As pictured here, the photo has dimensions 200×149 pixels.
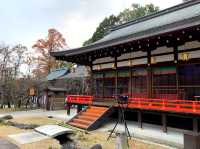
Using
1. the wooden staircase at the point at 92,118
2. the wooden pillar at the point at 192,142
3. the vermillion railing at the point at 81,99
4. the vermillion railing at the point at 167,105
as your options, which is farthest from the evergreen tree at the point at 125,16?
the wooden pillar at the point at 192,142

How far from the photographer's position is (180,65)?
36.8 ft

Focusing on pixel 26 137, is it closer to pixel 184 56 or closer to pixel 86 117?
pixel 86 117

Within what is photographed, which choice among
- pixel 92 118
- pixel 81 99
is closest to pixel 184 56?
pixel 92 118

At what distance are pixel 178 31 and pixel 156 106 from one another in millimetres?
3559

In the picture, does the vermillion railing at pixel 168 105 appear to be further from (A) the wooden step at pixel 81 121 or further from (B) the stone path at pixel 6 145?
(B) the stone path at pixel 6 145

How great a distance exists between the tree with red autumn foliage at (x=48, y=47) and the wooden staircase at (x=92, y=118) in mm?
26993

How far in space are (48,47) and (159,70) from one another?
30.6 meters

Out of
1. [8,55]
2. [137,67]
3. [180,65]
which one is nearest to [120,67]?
[137,67]

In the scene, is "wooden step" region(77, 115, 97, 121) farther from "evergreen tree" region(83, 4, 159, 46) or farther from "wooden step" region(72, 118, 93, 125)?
"evergreen tree" region(83, 4, 159, 46)

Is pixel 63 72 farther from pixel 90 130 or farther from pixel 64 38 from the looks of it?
pixel 90 130

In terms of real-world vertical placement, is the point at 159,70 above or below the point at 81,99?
above

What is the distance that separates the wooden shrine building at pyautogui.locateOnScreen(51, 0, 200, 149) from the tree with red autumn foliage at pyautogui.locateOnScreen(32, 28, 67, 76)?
23993 mm

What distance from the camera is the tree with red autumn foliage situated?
38938 millimetres

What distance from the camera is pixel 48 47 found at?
39.9 metres
